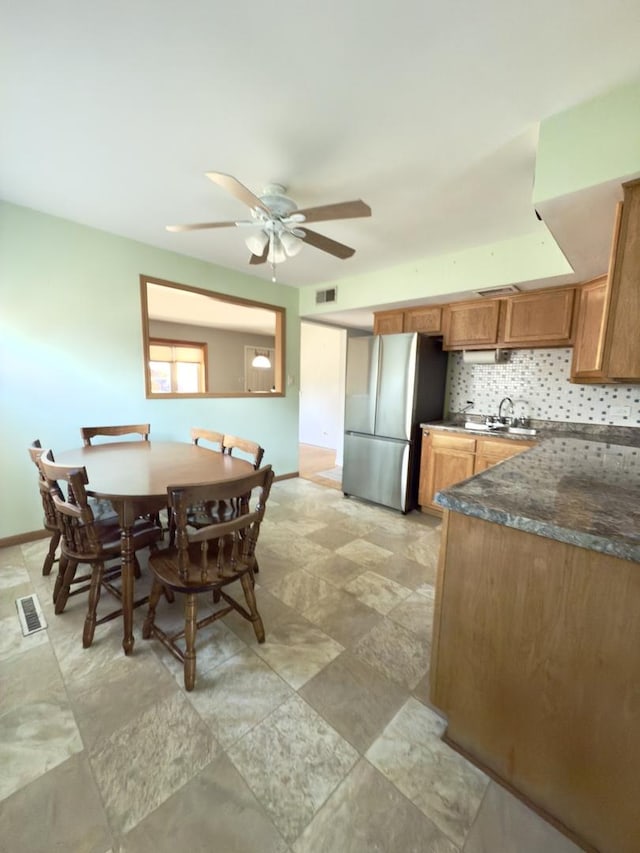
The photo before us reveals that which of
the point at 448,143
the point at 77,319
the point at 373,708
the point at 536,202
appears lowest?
the point at 373,708

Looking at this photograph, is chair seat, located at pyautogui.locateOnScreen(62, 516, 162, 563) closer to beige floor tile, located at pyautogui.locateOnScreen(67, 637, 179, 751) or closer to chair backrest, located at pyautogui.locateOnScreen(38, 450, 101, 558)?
chair backrest, located at pyautogui.locateOnScreen(38, 450, 101, 558)

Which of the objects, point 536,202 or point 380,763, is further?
point 536,202

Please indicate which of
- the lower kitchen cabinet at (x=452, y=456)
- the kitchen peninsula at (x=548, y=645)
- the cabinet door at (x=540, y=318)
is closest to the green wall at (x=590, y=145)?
the kitchen peninsula at (x=548, y=645)

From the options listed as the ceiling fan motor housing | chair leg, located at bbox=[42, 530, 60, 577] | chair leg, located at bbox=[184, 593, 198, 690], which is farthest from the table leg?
the ceiling fan motor housing

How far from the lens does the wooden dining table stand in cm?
154

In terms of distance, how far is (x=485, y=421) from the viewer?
11.2ft

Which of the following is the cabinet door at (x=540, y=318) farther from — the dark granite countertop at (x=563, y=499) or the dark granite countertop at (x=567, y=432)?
the dark granite countertop at (x=563, y=499)

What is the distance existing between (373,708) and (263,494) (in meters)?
0.96

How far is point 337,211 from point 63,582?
7.81 ft

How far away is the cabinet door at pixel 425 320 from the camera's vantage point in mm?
3385

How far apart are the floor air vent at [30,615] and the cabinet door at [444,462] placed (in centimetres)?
284

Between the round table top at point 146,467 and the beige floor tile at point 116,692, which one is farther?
the round table top at point 146,467

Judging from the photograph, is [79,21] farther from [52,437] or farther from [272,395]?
[272,395]

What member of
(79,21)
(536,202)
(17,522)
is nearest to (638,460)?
(536,202)
